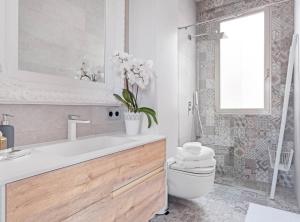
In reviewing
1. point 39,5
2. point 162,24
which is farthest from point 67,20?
point 162,24

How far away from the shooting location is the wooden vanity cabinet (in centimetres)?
69

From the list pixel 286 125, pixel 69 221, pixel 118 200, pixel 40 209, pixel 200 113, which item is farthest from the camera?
pixel 200 113

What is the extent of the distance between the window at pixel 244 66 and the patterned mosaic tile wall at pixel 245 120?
77 mm

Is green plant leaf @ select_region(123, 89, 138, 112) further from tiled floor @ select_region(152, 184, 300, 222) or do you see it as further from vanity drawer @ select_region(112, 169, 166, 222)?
tiled floor @ select_region(152, 184, 300, 222)

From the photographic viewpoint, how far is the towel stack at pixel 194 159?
1797mm

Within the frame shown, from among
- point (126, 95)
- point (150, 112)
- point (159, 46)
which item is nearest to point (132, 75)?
point (126, 95)

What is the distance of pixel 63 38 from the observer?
1.38 m

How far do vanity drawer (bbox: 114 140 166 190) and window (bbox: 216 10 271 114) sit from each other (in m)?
1.51

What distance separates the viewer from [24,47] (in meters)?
1.16

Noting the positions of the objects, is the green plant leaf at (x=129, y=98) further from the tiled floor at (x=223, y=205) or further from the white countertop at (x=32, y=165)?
the tiled floor at (x=223, y=205)

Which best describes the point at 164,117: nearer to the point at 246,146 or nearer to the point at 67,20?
the point at 67,20

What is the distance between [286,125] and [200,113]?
0.99 meters

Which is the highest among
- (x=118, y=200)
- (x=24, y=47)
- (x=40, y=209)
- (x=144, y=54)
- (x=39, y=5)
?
(x=39, y=5)

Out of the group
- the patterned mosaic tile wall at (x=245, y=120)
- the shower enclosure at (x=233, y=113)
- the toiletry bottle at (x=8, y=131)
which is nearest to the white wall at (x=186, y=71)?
the shower enclosure at (x=233, y=113)
